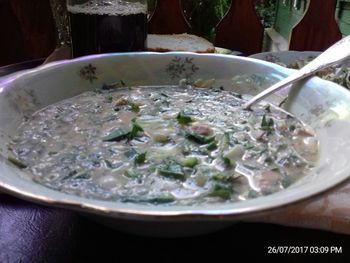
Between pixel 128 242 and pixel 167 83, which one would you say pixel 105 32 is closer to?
pixel 167 83

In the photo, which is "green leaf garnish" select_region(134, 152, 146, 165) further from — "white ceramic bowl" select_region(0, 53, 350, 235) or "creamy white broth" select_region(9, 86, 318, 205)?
"white ceramic bowl" select_region(0, 53, 350, 235)

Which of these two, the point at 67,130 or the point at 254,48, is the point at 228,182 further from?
the point at 254,48

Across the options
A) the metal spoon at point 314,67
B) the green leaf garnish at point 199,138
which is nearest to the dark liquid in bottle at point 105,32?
the metal spoon at point 314,67

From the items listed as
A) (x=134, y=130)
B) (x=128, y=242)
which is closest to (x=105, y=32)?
(x=134, y=130)

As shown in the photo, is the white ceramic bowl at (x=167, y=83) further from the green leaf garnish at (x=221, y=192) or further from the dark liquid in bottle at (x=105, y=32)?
the dark liquid in bottle at (x=105, y=32)

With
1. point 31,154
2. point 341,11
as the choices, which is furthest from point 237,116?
point 341,11

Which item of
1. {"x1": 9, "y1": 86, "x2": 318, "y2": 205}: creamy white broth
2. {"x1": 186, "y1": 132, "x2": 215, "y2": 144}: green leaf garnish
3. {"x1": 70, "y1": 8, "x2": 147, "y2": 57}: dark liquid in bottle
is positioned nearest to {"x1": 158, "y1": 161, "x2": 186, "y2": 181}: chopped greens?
{"x1": 9, "y1": 86, "x2": 318, "y2": 205}: creamy white broth
